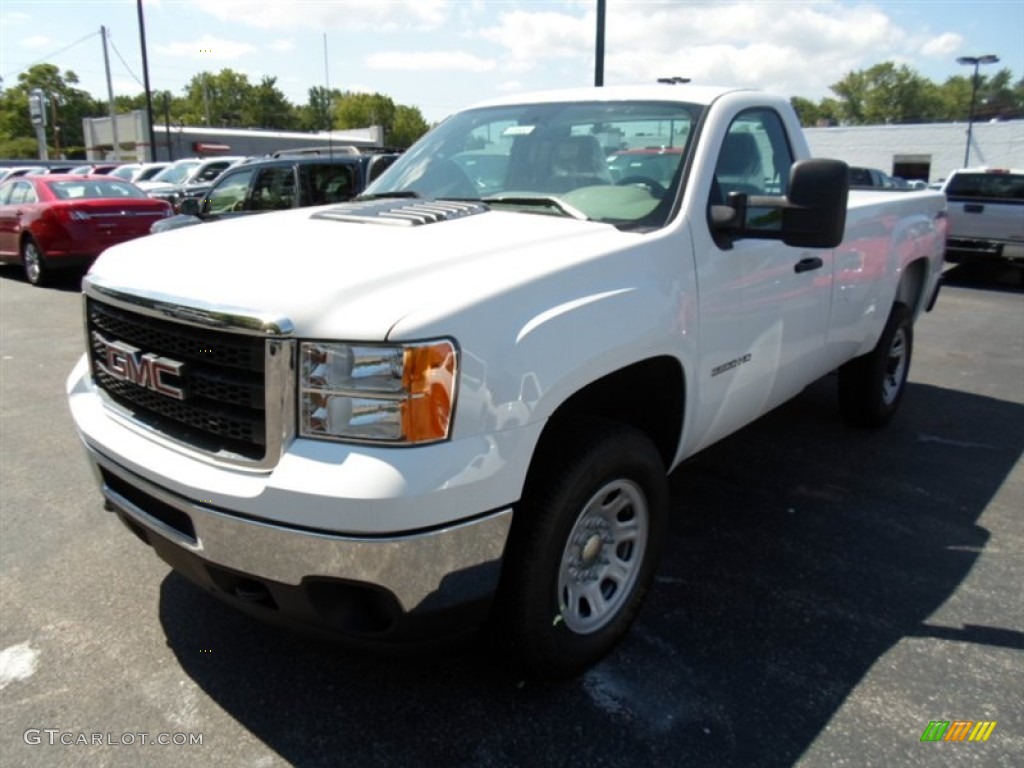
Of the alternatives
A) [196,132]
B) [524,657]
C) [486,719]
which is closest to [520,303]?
[524,657]

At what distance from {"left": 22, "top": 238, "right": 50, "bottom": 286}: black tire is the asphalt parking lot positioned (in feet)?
26.8

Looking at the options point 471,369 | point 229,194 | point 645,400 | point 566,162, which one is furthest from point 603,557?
point 229,194

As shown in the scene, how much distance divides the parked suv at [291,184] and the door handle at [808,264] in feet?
18.7

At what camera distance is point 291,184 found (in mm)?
8570

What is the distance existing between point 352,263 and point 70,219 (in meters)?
10.4

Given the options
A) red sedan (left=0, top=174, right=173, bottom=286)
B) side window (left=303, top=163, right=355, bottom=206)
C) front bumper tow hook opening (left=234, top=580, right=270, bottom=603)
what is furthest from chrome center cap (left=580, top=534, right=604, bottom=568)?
red sedan (left=0, top=174, right=173, bottom=286)

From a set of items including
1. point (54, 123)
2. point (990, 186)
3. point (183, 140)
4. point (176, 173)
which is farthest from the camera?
point (54, 123)

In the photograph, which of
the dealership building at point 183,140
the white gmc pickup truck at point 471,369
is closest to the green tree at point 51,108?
the dealership building at point 183,140

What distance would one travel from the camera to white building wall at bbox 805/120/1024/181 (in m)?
41.5

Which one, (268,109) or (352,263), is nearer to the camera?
(352,263)

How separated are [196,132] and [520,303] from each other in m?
61.2

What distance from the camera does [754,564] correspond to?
11.7 feet

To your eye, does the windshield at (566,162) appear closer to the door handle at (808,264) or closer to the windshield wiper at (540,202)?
the windshield wiper at (540,202)

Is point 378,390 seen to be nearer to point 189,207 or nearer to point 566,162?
point 566,162
